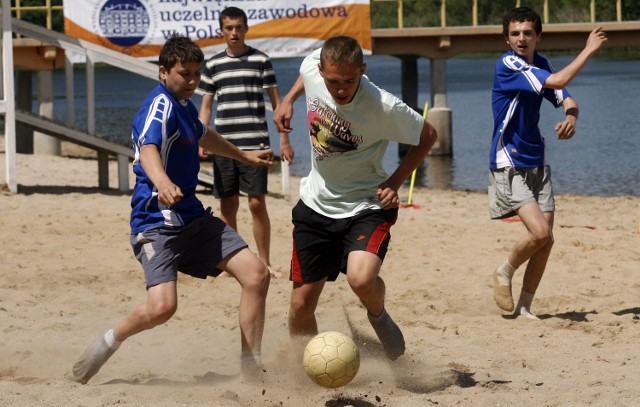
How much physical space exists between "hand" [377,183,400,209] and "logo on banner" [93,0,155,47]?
11.9 metres

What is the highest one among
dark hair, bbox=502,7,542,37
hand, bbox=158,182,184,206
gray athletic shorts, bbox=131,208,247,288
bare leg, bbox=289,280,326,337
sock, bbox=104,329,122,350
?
dark hair, bbox=502,7,542,37

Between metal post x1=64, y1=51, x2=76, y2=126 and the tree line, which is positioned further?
the tree line

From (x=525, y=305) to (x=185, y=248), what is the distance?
9.27 feet

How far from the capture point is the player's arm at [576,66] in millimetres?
6480

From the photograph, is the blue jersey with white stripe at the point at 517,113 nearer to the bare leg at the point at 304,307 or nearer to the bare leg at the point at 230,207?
the bare leg at the point at 304,307

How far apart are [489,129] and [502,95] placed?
67.7 ft

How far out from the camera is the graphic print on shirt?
550 cm

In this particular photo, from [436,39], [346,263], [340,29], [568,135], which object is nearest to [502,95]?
[568,135]

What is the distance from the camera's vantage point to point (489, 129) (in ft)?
90.0

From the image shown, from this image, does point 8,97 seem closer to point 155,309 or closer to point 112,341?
point 112,341

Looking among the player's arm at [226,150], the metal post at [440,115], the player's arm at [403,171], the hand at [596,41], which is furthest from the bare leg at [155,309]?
the metal post at [440,115]

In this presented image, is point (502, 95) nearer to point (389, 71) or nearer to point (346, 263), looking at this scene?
point (346, 263)

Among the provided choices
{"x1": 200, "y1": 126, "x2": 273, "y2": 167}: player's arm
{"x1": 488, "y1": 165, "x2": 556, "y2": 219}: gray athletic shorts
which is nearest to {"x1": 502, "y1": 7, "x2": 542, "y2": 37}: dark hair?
{"x1": 488, "y1": 165, "x2": 556, "y2": 219}: gray athletic shorts

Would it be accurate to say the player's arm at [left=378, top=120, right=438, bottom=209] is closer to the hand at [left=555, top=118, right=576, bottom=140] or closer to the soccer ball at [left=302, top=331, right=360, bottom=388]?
the soccer ball at [left=302, top=331, right=360, bottom=388]
